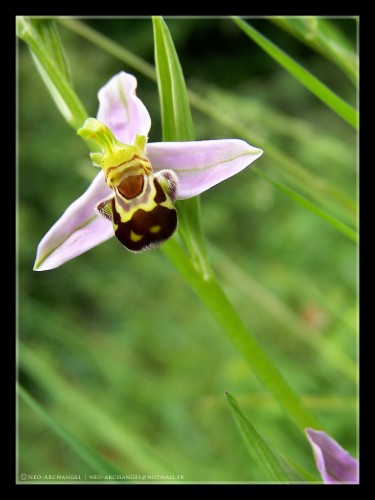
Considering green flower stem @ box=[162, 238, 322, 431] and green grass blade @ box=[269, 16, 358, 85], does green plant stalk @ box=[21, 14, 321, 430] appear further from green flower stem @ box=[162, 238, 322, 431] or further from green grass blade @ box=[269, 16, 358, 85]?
green grass blade @ box=[269, 16, 358, 85]

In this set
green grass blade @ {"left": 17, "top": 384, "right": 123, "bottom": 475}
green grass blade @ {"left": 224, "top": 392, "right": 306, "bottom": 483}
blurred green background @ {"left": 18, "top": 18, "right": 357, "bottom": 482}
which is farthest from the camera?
blurred green background @ {"left": 18, "top": 18, "right": 357, "bottom": 482}

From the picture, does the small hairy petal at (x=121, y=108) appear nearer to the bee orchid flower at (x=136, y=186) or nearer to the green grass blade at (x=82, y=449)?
the bee orchid flower at (x=136, y=186)

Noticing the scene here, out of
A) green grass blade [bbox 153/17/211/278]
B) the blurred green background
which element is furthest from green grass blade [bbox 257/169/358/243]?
the blurred green background

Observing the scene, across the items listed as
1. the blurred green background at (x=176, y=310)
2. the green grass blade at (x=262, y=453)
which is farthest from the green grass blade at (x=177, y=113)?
the blurred green background at (x=176, y=310)

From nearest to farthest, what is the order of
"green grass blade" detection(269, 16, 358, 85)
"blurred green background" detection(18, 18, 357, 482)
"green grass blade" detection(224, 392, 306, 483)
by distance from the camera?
1. "green grass blade" detection(224, 392, 306, 483)
2. "green grass blade" detection(269, 16, 358, 85)
3. "blurred green background" detection(18, 18, 357, 482)

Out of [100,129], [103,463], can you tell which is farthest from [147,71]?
[103,463]

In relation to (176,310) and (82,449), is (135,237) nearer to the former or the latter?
(82,449)
